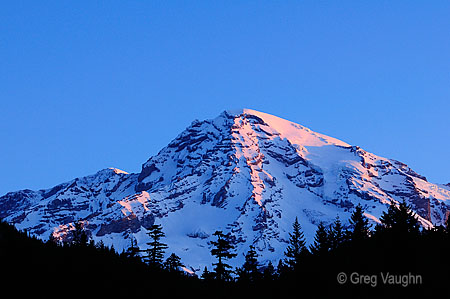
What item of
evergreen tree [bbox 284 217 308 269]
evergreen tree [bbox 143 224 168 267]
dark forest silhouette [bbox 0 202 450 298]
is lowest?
dark forest silhouette [bbox 0 202 450 298]

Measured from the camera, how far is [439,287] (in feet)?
103

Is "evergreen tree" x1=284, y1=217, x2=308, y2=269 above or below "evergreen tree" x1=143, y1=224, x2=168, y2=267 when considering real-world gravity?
above

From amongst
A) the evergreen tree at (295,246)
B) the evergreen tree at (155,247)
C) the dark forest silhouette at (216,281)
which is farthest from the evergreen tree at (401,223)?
the evergreen tree at (155,247)

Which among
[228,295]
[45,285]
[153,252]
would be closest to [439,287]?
[228,295]

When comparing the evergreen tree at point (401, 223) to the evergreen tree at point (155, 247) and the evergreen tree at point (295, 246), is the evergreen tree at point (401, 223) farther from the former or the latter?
the evergreen tree at point (155, 247)

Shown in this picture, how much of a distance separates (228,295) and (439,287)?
1287 cm

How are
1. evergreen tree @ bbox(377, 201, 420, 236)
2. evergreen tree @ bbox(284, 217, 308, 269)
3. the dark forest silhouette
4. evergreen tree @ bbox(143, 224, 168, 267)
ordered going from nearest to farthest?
the dark forest silhouette < evergreen tree @ bbox(377, 201, 420, 236) < evergreen tree @ bbox(143, 224, 168, 267) < evergreen tree @ bbox(284, 217, 308, 269)

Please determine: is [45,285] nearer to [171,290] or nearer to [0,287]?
[0,287]

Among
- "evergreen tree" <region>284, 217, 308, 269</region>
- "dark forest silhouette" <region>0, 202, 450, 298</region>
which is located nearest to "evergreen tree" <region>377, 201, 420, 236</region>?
"dark forest silhouette" <region>0, 202, 450, 298</region>

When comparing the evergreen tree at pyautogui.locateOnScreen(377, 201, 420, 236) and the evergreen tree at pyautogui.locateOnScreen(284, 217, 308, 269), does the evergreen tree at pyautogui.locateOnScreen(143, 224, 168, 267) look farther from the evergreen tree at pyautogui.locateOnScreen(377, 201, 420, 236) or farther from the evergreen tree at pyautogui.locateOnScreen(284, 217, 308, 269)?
the evergreen tree at pyautogui.locateOnScreen(377, 201, 420, 236)

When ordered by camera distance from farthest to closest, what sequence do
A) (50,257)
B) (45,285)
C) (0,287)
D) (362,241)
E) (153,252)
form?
1. (153,252)
2. (362,241)
3. (50,257)
4. (45,285)
5. (0,287)

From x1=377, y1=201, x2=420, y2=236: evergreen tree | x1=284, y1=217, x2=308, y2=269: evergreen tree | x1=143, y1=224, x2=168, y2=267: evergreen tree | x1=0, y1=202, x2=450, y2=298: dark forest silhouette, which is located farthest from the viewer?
x1=284, y1=217, x2=308, y2=269: evergreen tree

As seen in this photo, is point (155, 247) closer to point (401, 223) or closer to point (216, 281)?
point (216, 281)

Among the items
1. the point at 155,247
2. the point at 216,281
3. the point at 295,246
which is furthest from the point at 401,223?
the point at 295,246
